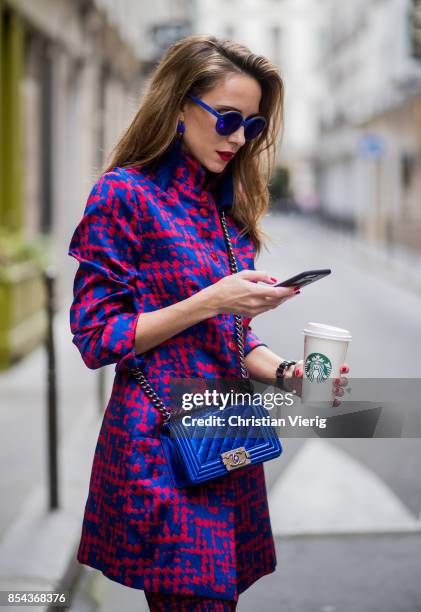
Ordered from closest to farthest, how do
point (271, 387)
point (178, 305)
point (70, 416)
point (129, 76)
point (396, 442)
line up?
point (178, 305) < point (271, 387) < point (396, 442) < point (70, 416) < point (129, 76)

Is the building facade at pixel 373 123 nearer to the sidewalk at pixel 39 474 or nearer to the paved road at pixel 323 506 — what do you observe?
the sidewalk at pixel 39 474

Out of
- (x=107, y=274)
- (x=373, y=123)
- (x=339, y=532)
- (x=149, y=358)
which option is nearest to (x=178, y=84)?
(x=107, y=274)

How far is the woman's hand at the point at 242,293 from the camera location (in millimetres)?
2154

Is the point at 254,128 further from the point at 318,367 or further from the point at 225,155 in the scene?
the point at 318,367

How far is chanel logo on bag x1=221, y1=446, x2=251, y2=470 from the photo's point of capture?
2268 millimetres

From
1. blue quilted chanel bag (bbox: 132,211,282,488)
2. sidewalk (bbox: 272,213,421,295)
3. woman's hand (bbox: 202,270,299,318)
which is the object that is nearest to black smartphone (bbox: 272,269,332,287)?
woman's hand (bbox: 202,270,299,318)

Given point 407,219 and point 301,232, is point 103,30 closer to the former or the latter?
point 407,219

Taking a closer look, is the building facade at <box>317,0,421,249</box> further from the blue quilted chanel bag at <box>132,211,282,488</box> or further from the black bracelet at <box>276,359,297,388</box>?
the blue quilted chanel bag at <box>132,211,282,488</box>

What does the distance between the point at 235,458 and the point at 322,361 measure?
0.29 metres

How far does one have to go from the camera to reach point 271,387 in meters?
2.49

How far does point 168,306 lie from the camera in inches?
88.2

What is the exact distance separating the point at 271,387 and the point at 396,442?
15.8 ft

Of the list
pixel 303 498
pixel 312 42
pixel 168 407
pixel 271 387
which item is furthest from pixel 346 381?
pixel 312 42

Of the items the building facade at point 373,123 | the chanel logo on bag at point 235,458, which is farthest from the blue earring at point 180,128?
the building facade at point 373,123
